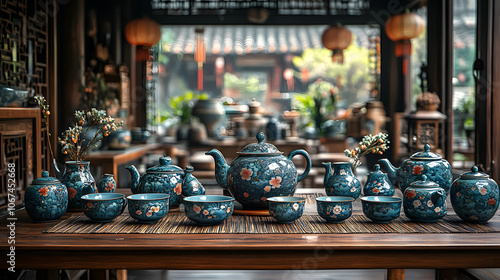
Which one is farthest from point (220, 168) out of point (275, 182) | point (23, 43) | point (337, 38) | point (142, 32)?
point (337, 38)

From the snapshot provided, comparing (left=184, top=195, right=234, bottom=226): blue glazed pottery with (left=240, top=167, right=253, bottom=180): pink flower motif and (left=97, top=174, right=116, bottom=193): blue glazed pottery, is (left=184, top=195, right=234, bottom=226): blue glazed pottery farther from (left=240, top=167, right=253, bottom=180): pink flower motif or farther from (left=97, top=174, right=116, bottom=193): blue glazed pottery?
(left=97, top=174, right=116, bottom=193): blue glazed pottery

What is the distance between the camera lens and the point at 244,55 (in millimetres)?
10867

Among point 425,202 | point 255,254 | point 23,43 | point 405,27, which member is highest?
point 405,27

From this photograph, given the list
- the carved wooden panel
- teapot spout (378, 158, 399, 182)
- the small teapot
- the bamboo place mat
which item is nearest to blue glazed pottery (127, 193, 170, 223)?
the bamboo place mat

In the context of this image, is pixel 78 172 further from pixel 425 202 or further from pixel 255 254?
pixel 425 202

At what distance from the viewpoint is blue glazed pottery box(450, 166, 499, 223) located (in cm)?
162

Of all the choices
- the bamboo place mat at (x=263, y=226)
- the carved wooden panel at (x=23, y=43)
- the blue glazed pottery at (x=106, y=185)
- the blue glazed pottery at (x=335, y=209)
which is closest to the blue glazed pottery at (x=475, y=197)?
the bamboo place mat at (x=263, y=226)

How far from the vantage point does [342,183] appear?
189cm

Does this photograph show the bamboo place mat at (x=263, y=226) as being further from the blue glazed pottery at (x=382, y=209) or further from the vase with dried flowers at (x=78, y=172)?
the vase with dried flowers at (x=78, y=172)

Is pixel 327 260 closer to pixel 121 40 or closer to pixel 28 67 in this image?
pixel 28 67

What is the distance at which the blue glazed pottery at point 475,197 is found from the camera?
1.62 m

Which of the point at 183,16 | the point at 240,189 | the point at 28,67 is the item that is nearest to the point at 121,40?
the point at 183,16

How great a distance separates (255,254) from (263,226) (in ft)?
0.66

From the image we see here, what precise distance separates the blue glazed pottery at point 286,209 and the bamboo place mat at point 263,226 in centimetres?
2
